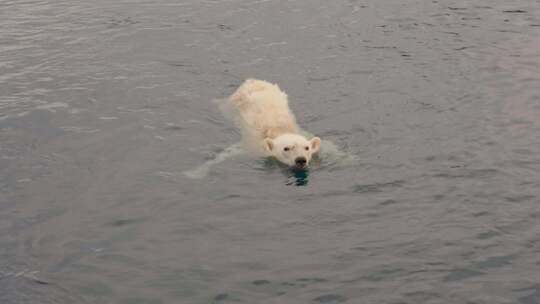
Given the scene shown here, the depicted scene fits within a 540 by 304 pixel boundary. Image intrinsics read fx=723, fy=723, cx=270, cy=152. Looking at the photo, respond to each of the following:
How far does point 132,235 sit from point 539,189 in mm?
7437

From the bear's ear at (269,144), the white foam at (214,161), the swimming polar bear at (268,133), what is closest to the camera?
the white foam at (214,161)

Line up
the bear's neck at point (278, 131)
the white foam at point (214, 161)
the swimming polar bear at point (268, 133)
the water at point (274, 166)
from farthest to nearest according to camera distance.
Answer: the bear's neck at point (278, 131)
the swimming polar bear at point (268, 133)
the white foam at point (214, 161)
the water at point (274, 166)

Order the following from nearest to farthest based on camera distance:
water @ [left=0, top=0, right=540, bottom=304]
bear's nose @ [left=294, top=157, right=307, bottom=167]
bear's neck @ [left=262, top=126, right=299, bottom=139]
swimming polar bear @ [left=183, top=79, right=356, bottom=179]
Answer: water @ [left=0, top=0, right=540, bottom=304]
bear's nose @ [left=294, top=157, right=307, bottom=167]
swimming polar bear @ [left=183, top=79, right=356, bottom=179]
bear's neck @ [left=262, top=126, right=299, bottom=139]

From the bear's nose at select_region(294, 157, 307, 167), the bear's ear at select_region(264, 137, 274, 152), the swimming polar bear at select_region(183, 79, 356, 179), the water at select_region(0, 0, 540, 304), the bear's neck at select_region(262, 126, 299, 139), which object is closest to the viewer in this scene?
the water at select_region(0, 0, 540, 304)

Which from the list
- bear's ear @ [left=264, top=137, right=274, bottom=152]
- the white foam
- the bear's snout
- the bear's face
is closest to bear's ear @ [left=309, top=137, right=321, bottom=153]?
the bear's face

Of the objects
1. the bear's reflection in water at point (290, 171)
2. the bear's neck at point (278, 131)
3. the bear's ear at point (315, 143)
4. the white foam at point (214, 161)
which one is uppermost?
the bear's ear at point (315, 143)

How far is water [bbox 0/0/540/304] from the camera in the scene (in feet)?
36.0

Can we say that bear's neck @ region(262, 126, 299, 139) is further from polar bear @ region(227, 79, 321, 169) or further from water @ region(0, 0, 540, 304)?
water @ region(0, 0, 540, 304)

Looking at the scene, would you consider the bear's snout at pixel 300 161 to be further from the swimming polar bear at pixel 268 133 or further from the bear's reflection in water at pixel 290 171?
the bear's reflection in water at pixel 290 171

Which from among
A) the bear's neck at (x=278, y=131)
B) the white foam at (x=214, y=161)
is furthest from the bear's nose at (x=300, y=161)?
the bear's neck at (x=278, y=131)

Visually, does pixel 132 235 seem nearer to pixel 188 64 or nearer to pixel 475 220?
pixel 475 220

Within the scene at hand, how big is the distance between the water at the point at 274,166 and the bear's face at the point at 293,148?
0.37 meters

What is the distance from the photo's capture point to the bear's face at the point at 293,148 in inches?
579

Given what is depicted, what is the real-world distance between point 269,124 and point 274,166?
5.57 ft
